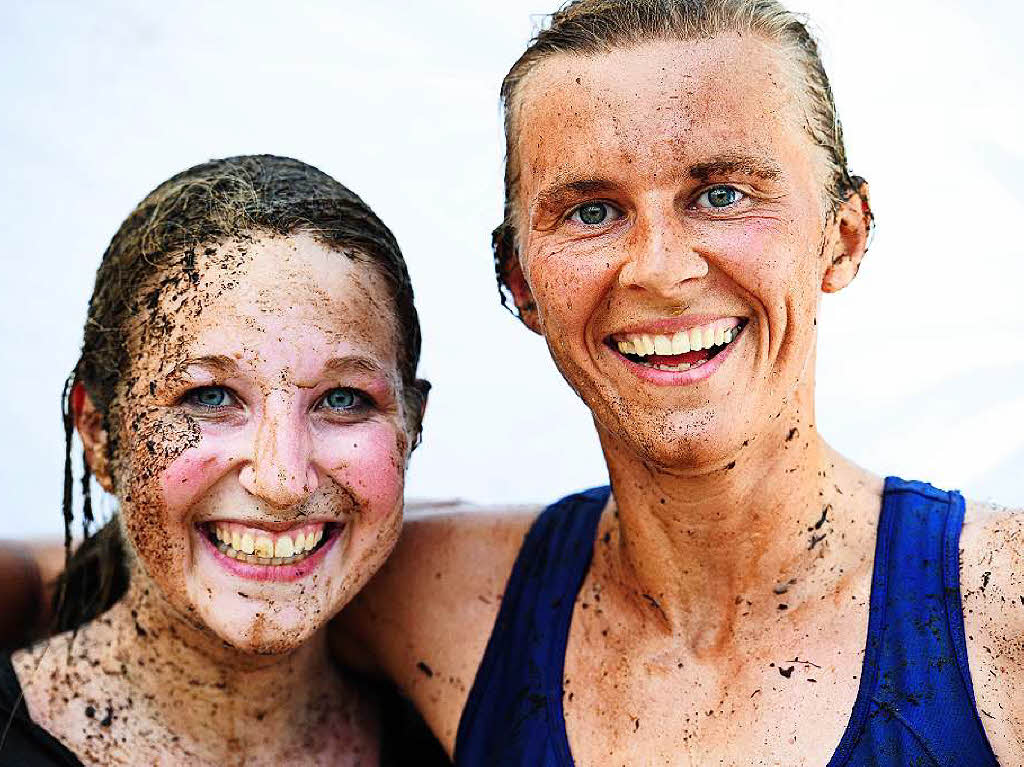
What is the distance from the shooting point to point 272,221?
2.52m

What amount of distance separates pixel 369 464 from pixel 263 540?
253mm

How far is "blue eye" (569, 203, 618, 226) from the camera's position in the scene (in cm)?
232

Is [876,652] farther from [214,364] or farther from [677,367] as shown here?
[214,364]

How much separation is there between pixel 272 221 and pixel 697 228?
0.87 metres

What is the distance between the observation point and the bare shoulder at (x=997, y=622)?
2115mm

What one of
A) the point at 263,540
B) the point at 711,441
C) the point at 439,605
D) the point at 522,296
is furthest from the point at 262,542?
the point at 711,441

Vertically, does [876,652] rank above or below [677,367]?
below

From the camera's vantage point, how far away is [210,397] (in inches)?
96.0

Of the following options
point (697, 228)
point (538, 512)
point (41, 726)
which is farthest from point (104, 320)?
point (697, 228)

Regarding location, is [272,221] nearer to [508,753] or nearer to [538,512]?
[538,512]

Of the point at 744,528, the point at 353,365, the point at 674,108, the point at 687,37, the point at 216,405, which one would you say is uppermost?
the point at 687,37

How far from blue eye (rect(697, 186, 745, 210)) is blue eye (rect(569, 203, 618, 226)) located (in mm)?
183

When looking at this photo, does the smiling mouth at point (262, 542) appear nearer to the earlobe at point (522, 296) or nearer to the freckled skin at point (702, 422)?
the freckled skin at point (702, 422)

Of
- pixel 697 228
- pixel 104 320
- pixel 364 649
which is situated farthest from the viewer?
pixel 364 649
